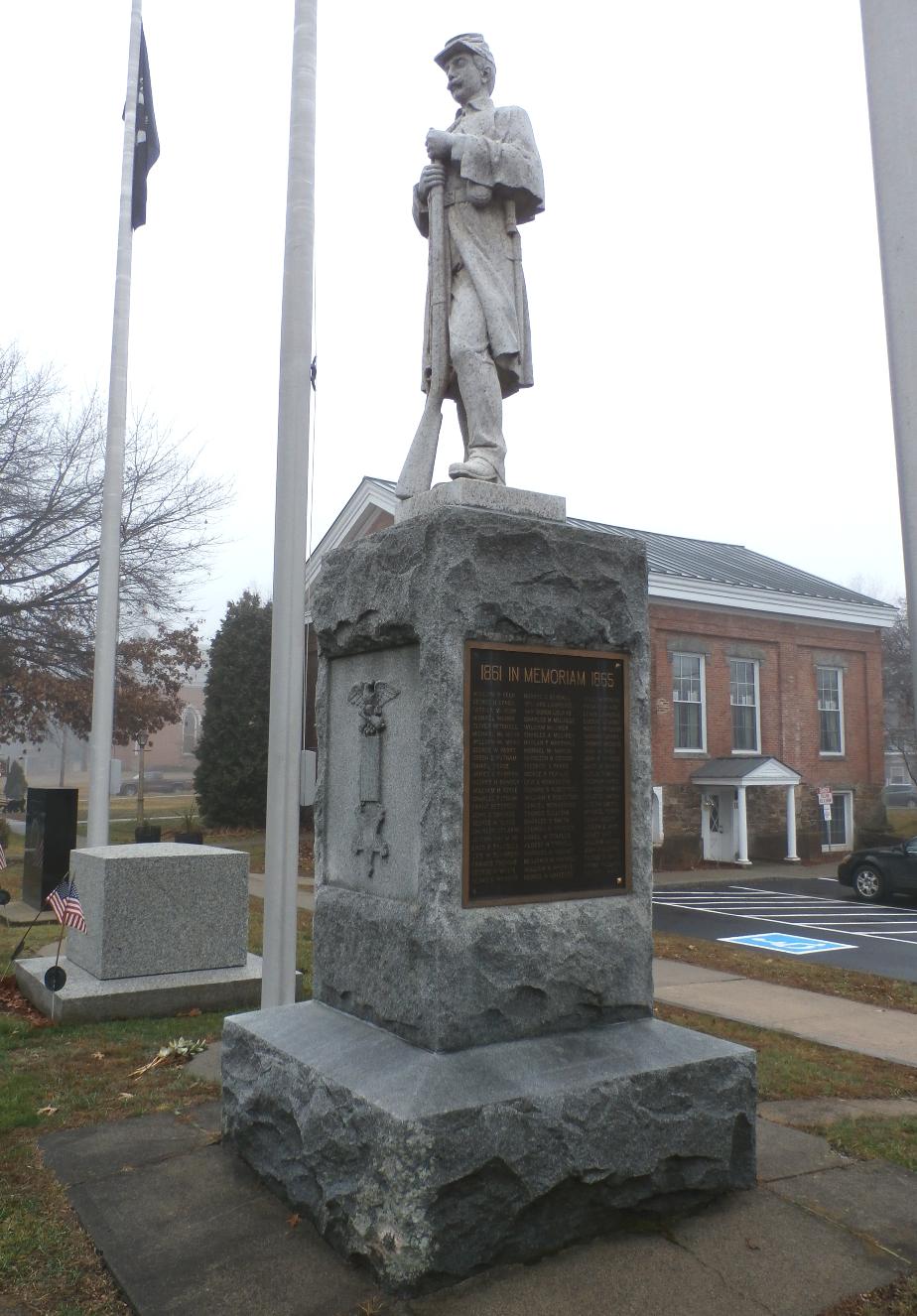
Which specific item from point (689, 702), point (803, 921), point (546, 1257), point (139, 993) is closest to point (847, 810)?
point (689, 702)

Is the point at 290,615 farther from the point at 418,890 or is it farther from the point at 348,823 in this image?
the point at 418,890

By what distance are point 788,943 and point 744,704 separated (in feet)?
42.3

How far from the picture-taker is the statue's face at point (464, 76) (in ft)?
16.3

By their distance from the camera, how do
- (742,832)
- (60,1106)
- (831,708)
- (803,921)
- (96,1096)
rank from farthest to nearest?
(831,708) → (742,832) → (803,921) → (96,1096) → (60,1106)

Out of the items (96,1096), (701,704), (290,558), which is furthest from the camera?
(701,704)

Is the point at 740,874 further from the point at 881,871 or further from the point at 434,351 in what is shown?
the point at 434,351

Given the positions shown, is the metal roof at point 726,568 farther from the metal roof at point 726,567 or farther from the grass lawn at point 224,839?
the grass lawn at point 224,839

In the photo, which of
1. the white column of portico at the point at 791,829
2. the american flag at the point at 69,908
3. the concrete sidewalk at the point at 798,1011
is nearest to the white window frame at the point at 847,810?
the white column of portico at the point at 791,829

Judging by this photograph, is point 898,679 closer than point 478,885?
No

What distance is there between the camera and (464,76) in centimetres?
498

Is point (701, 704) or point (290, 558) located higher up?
point (701, 704)

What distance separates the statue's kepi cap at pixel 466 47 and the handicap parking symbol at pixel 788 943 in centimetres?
1004

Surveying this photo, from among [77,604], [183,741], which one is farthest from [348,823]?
[183,741]

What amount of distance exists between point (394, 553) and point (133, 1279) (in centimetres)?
286
